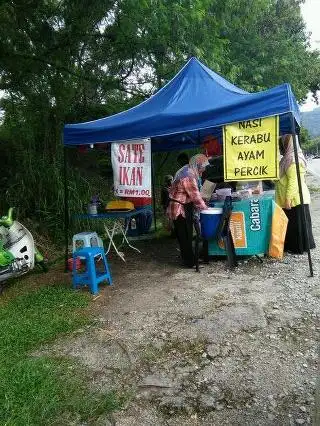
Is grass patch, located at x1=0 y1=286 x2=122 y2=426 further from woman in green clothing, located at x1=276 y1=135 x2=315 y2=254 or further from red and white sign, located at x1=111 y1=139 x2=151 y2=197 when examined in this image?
woman in green clothing, located at x1=276 y1=135 x2=315 y2=254

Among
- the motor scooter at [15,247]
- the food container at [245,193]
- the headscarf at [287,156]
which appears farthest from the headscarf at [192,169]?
Result: the motor scooter at [15,247]

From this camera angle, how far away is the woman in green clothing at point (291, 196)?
583cm

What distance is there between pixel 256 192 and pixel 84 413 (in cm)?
451

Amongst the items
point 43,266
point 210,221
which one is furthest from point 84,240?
point 210,221

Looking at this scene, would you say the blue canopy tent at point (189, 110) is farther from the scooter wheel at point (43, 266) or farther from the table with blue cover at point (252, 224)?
the scooter wheel at point (43, 266)

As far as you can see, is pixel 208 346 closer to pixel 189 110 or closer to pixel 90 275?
pixel 90 275

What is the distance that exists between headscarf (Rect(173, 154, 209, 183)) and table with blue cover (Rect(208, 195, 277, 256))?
753 millimetres

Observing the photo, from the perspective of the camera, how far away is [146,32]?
21.5ft

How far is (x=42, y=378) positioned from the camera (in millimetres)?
2980

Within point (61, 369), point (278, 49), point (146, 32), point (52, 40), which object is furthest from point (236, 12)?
point (61, 369)

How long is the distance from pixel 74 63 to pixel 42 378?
22.1 ft

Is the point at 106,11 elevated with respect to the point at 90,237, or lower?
elevated

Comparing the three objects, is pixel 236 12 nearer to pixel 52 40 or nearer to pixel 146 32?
pixel 146 32

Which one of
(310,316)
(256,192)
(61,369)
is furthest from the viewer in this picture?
(256,192)
